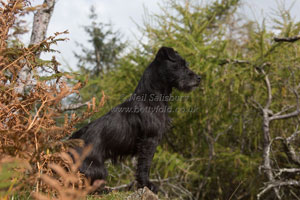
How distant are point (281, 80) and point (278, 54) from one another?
0.69 metres

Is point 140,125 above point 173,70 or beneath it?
beneath

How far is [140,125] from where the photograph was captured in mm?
3561

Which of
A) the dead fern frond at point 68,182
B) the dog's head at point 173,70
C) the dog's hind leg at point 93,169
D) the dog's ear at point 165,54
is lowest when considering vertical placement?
the dog's hind leg at point 93,169

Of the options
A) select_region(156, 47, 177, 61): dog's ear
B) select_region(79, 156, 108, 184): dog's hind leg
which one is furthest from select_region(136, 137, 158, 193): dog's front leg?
select_region(156, 47, 177, 61): dog's ear

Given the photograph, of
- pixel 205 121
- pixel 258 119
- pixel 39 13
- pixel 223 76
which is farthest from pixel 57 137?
pixel 258 119

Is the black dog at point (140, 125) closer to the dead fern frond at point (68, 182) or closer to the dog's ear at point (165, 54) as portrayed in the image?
the dog's ear at point (165, 54)

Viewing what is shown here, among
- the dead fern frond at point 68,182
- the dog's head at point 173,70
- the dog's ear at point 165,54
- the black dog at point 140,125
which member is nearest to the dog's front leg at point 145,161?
the black dog at point 140,125

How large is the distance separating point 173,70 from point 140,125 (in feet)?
3.13

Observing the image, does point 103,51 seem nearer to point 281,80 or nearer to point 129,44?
point 129,44

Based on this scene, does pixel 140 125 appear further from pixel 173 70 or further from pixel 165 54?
pixel 165 54

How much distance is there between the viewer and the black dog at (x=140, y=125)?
329 centimetres

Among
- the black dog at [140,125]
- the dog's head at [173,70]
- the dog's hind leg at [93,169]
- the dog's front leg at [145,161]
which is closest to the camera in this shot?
the dog's hind leg at [93,169]

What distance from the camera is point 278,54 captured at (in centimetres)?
632

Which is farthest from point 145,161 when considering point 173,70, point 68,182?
point 68,182
